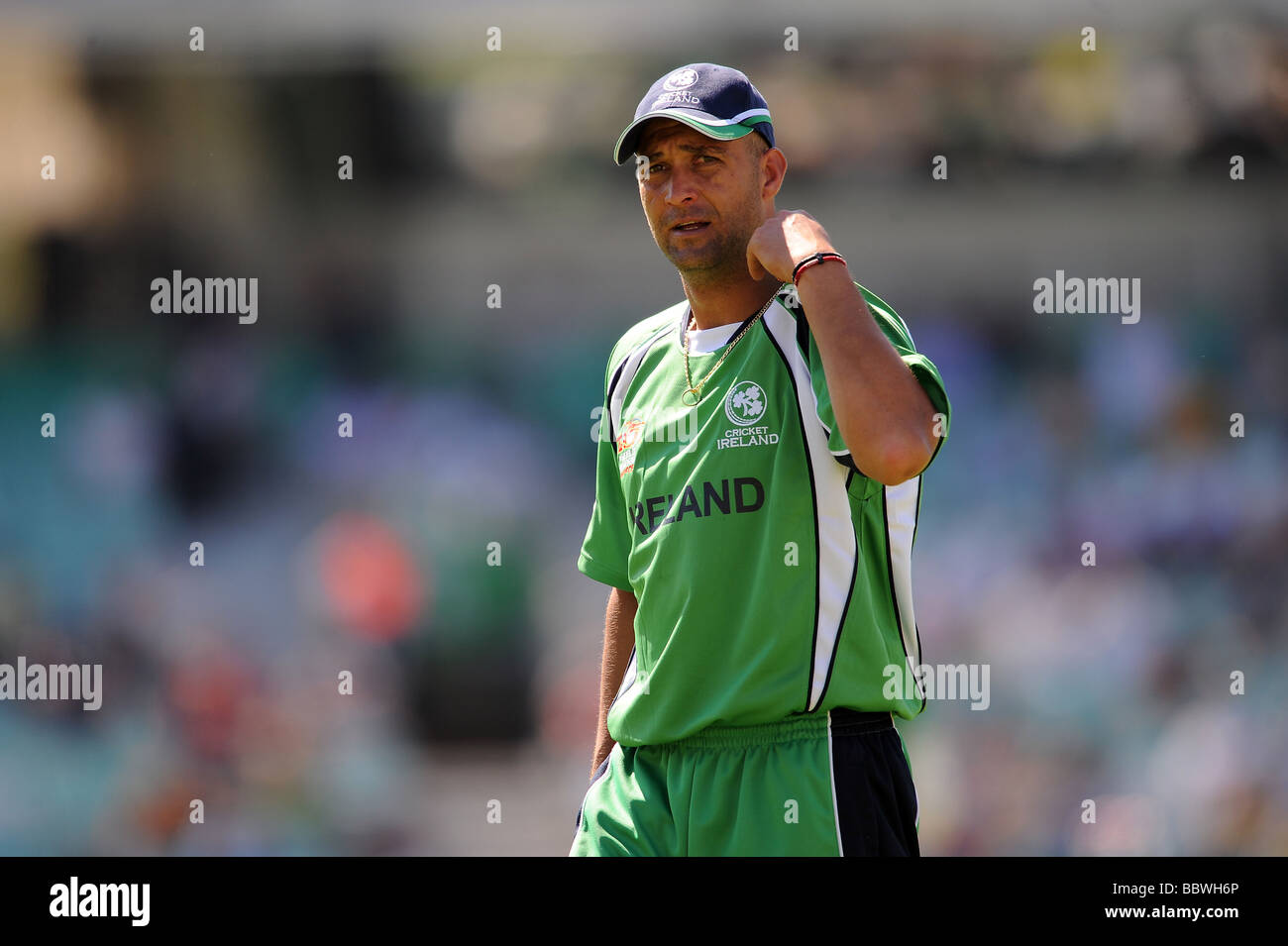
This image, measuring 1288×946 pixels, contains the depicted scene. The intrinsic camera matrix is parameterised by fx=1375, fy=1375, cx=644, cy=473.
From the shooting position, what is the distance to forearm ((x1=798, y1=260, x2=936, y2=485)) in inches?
99.5

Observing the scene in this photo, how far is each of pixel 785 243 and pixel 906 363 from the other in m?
0.35

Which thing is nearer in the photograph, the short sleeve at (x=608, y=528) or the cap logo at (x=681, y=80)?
the cap logo at (x=681, y=80)

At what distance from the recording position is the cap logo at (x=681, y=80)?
2.92 metres

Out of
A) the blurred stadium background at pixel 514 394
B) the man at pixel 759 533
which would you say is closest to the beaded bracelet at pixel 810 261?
the man at pixel 759 533

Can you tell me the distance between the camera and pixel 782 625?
2.70m

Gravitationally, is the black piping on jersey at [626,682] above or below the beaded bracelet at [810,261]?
below

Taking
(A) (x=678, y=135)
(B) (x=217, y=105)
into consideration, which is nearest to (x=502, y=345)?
(B) (x=217, y=105)

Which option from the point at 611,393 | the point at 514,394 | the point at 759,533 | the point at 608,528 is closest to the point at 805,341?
the point at 759,533

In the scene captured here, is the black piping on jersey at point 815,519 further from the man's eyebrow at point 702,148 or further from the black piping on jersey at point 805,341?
the man's eyebrow at point 702,148

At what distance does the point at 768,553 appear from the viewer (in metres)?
2.72

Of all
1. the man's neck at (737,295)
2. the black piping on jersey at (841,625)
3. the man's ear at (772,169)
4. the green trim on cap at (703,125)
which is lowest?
the black piping on jersey at (841,625)

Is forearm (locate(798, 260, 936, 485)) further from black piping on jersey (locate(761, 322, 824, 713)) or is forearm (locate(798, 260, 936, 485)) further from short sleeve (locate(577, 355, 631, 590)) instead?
short sleeve (locate(577, 355, 631, 590))
